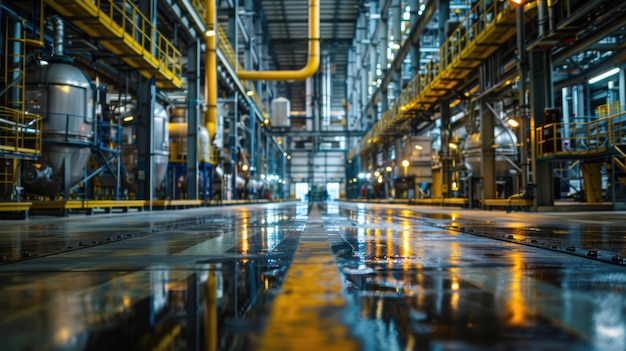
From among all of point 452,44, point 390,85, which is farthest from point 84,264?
point 390,85

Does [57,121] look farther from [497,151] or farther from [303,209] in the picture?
[497,151]

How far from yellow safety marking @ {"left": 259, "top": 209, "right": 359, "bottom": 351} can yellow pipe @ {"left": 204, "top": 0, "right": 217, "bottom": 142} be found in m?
21.4

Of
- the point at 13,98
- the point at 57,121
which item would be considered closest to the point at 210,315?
the point at 13,98

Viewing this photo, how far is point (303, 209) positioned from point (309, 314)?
17.8m

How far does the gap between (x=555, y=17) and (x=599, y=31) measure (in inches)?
44.5

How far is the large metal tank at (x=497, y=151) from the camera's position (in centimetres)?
2059

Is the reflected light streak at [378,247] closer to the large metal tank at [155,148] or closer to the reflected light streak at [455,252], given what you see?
the reflected light streak at [455,252]

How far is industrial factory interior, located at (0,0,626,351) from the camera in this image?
1.95 metres

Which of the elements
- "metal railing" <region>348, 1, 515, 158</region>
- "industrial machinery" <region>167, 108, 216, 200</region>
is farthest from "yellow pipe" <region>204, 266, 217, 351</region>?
"industrial machinery" <region>167, 108, 216, 200</region>

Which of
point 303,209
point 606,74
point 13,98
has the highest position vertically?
point 606,74

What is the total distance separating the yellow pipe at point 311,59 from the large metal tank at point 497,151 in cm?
1293

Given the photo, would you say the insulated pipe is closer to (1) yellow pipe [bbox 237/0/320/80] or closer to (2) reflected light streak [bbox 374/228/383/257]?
(2) reflected light streak [bbox 374/228/383/257]

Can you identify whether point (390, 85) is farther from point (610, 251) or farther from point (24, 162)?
point (610, 251)

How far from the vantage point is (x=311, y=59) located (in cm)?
3109
